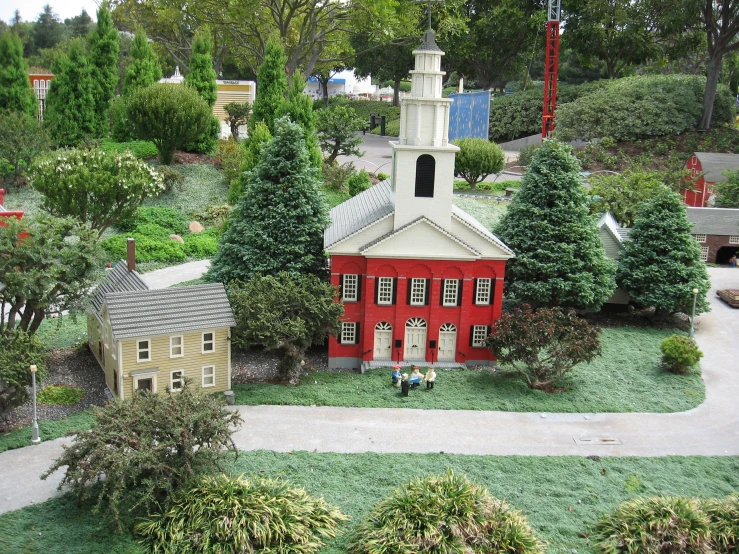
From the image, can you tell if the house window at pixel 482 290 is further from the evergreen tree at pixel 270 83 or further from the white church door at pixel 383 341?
the evergreen tree at pixel 270 83

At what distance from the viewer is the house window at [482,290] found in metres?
33.1

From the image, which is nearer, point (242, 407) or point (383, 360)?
point (242, 407)

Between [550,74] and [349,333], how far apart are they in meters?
49.3

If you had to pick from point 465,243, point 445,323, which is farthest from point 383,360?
point 465,243

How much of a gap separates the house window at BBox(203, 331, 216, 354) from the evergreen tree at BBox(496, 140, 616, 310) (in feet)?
46.4

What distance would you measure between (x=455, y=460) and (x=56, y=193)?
87.1ft

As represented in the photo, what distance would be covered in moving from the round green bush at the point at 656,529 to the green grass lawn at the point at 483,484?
74 cm

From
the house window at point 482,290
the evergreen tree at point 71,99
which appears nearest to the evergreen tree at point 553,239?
the house window at point 482,290

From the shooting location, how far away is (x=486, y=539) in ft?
69.6

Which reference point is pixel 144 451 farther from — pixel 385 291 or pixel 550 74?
pixel 550 74

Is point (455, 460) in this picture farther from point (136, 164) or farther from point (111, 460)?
point (136, 164)

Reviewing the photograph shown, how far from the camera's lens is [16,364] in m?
25.8

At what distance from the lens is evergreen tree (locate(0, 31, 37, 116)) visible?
56.1 metres

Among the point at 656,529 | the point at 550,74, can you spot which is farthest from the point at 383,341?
the point at 550,74
